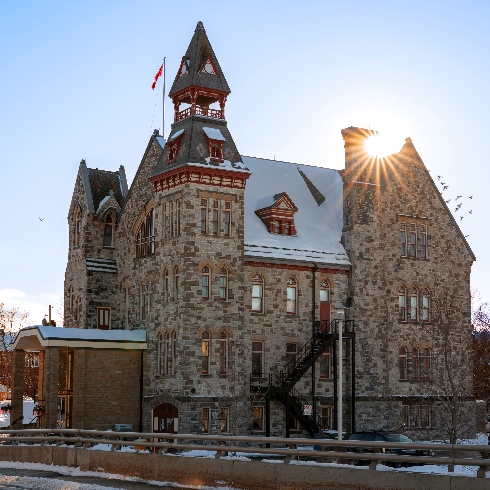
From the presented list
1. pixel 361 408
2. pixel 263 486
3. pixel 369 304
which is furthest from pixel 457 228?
pixel 263 486

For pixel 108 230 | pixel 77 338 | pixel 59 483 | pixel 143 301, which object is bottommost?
pixel 59 483

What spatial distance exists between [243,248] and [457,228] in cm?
1671

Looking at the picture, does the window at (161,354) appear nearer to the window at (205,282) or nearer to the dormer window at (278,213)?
the window at (205,282)

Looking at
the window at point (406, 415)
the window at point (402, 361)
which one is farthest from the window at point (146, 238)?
the window at point (406, 415)

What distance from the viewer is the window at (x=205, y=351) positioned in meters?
47.3

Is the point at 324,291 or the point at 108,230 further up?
the point at 108,230

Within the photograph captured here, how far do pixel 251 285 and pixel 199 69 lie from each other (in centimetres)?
1239

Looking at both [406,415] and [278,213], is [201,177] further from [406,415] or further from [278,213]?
[406,415]

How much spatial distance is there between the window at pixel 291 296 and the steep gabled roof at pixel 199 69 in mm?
11330

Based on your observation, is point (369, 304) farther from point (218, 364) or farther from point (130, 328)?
point (130, 328)

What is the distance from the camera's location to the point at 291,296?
168ft

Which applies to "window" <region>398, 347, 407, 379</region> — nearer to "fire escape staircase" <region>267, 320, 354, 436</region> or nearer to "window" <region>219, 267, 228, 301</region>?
"fire escape staircase" <region>267, 320, 354, 436</region>

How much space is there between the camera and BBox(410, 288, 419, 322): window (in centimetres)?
5538

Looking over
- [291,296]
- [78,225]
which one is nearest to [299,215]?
[291,296]
